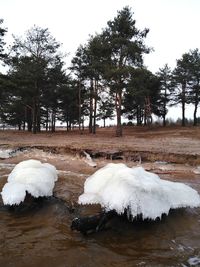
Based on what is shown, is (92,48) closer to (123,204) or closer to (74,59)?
(74,59)

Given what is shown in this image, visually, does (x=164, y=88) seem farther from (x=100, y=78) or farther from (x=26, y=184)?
(x=26, y=184)

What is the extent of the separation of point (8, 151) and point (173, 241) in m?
11.9

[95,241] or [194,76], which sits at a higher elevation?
[194,76]

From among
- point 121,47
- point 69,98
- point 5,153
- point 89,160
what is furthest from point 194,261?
point 69,98

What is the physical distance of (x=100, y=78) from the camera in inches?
1282

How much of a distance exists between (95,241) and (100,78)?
93.9 feet

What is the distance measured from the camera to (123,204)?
211 inches

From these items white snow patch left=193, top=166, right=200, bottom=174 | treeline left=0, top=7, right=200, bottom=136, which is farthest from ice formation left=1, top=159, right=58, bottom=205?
treeline left=0, top=7, right=200, bottom=136

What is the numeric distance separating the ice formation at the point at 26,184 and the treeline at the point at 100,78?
1760 cm

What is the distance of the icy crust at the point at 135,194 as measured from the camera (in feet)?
17.7

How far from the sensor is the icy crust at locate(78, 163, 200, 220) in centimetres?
540

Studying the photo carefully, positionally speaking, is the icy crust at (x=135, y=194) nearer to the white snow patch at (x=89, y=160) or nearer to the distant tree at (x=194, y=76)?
the white snow patch at (x=89, y=160)

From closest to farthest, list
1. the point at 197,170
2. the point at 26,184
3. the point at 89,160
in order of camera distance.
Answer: the point at 26,184, the point at 197,170, the point at 89,160

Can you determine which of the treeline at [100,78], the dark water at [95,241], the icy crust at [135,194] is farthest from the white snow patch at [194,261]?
the treeline at [100,78]
